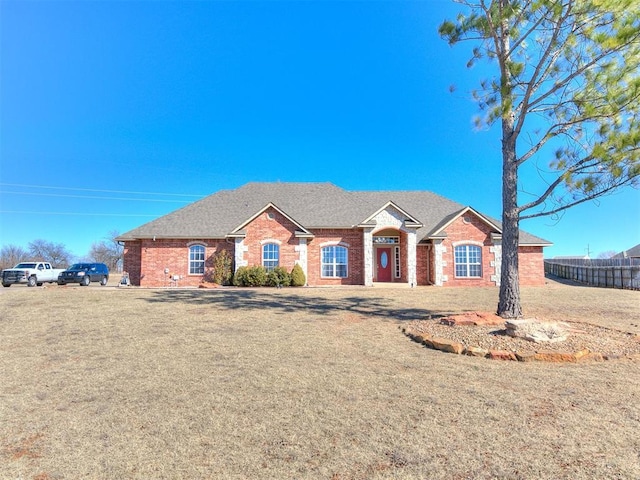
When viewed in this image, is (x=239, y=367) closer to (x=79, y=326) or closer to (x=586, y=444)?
(x=586, y=444)

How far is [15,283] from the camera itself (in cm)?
2592

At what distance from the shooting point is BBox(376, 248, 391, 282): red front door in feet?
83.9

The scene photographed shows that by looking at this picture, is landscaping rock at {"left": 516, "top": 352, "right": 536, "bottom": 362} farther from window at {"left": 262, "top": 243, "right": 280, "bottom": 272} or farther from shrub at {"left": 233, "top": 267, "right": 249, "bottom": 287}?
window at {"left": 262, "top": 243, "right": 280, "bottom": 272}

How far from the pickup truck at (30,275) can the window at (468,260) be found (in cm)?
2802

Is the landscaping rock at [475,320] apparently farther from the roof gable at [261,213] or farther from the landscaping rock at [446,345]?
the roof gable at [261,213]

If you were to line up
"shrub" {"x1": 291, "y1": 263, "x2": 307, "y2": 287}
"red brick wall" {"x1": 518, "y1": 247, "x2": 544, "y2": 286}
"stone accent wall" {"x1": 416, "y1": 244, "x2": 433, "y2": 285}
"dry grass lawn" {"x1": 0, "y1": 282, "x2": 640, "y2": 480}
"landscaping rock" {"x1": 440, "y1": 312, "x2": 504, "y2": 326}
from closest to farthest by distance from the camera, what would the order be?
"dry grass lawn" {"x1": 0, "y1": 282, "x2": 640, "y2": 480}, "landscaping rock" {"x1": 440, "y1": 312, "x2": 504, "y2": 326}, "shrub" {"x1": 291, "y1": 263, "x2": 307, "y2": 287}, "red brick wall" {"x1": 518, "y1": 247, "x2": 544, "y2": 286}, "stone accent wall" {"x1": 416, "y1": 244, "x2": 433, "y2": 285}

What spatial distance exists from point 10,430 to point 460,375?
5595 millimetres

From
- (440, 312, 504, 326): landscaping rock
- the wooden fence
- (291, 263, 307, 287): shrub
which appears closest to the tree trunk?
(440, 312, 504, 326): landscaping rock

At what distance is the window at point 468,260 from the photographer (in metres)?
23.5

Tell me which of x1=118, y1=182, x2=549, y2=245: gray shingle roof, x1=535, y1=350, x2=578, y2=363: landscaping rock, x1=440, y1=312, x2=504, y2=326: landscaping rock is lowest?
x1=535, y1=350, x2=578, y2=363: landscaping rock

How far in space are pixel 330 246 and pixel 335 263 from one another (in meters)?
1.09

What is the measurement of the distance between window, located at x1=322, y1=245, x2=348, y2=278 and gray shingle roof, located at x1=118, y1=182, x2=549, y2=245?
1738 millimetres

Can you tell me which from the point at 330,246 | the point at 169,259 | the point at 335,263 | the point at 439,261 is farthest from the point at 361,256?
the point at 169,259

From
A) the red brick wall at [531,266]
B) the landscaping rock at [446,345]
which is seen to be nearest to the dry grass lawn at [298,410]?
the landscaping rock at [446,345]
